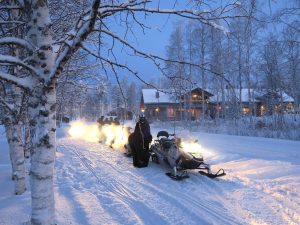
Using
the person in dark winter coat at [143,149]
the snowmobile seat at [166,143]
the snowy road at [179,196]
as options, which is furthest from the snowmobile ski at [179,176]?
the person in dark winter coat at [143,149]

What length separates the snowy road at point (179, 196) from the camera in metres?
5.99

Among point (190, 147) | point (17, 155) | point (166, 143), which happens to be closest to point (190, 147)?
point (190, 147)

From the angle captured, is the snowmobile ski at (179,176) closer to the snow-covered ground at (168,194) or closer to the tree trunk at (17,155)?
the snow-covered ground at (168,194)

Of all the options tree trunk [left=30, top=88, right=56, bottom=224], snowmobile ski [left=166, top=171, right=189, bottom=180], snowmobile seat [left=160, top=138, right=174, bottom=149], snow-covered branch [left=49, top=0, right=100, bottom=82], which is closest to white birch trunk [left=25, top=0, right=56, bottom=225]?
tree trunk [left=30, top=88, right=56, bottom=224]

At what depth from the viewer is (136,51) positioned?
12.8 ft

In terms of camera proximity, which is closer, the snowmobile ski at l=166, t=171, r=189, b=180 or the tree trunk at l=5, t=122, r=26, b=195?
the tree trunk at l=5, t=122, r=26, b=195

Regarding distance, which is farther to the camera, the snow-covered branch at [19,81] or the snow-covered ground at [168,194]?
the snow-covered ground at [168,194]

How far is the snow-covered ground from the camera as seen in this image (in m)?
5.99

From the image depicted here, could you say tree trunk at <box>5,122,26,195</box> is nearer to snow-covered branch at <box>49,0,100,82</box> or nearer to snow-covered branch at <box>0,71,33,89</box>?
snow-covered branch at <box>0,71,33,89</box>

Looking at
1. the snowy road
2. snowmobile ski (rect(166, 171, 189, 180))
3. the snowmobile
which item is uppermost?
the snowmobile

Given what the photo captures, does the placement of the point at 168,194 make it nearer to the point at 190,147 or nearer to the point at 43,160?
the point at 190,147

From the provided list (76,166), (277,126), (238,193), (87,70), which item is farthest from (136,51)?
(277,126)

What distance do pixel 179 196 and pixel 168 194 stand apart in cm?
27

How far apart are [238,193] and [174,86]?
4.31 m
